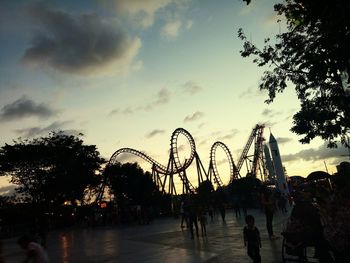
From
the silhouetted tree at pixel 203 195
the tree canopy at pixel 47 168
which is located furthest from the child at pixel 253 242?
the tree canopy at pixel 47 168

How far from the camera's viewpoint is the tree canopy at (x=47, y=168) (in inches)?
1930

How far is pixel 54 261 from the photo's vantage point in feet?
44.2

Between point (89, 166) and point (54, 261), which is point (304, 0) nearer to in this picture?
point (54, 261)

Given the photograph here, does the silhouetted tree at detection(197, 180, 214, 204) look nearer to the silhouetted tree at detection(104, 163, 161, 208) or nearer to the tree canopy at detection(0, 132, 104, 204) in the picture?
the silhouetted tree at detection(104, 163, 161, 208)

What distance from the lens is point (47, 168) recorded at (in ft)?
169

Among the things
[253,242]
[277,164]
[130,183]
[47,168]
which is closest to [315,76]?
[253,242]

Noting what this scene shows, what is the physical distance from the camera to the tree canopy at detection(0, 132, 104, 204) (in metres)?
49.0

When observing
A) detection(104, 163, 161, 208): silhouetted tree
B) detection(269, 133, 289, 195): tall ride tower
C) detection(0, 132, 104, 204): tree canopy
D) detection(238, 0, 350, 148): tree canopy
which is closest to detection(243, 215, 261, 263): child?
detection(238, 0, 350, 148): tree canopy

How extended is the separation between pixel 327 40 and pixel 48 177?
49540mm

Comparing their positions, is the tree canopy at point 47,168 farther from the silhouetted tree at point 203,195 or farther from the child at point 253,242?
the child at point 253,242

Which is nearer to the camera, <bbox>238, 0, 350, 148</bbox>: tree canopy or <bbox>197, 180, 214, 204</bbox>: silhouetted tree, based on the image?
<bbox>238, 0, 350, 148</bbox>: tree canopy

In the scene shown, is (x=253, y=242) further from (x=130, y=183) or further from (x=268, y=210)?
(x=130, y=183)

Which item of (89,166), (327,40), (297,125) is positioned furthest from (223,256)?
(89,166)

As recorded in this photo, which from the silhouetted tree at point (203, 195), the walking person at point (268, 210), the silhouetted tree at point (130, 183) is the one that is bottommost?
the walking person at point (268, 210)
